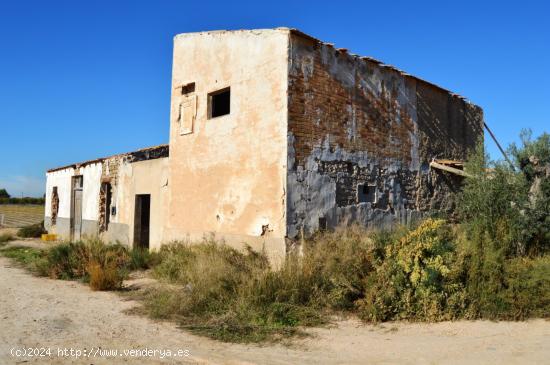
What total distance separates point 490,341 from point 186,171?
783 centimetres

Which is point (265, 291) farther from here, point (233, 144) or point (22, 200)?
point (22, 200)

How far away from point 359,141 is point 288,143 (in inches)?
83.2

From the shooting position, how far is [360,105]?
9.87 meters

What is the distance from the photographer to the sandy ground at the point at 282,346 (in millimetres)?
4836

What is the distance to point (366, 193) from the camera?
32.1 feet

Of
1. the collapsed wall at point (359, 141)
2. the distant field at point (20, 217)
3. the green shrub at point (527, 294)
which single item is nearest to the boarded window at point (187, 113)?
the collapsed wall at point (359, 141)

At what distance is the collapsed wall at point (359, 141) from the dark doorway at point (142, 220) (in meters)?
6.55

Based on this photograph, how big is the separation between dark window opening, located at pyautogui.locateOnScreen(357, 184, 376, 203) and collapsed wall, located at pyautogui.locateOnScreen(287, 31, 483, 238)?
2 cm

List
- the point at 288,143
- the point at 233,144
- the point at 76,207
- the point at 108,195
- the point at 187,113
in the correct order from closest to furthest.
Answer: the point at 288,143
the point at 233,144
the point at 187,113
the point at 108,195
the point at 76,207

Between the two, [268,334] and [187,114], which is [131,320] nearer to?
[268,334]

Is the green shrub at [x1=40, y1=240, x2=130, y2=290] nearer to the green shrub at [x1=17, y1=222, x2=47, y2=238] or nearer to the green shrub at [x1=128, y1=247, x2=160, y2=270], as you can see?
the green shrub at [x1=128, y1=247, x2=160, y2=270]

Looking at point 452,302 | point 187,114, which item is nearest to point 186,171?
point 187,114

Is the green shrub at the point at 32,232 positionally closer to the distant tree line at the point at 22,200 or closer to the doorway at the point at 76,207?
the doorway at the point at 76,207

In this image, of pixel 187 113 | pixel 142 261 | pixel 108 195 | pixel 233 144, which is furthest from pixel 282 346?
pixel 108 195
